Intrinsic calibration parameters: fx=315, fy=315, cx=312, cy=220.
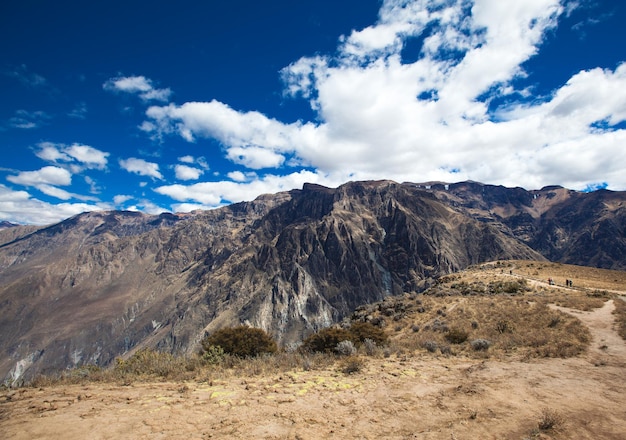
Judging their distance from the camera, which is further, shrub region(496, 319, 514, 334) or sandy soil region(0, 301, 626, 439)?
shrub region(496, 319, 514, 334)

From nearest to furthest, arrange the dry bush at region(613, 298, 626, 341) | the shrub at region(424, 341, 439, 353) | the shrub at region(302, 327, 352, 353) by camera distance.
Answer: the shrub at region(424, 341, 439, 353) < the shrub at region(302, 327, 352, 353) < the dry bush at region(613, 298, 626, 341)

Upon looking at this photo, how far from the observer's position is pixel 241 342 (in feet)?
60.7

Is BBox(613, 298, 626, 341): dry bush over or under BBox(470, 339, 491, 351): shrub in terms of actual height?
over

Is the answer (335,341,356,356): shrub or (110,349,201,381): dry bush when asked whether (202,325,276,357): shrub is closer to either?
(110,349,201,381): dry bush

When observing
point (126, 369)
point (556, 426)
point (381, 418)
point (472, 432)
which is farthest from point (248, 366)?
point (556, 426)

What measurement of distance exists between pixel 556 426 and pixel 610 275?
2460 inches

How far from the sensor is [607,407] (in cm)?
824

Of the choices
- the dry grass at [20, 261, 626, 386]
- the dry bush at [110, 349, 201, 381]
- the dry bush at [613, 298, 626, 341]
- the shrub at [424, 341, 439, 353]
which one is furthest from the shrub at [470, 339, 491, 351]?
the dry bush at [110, 349, 201, 381]

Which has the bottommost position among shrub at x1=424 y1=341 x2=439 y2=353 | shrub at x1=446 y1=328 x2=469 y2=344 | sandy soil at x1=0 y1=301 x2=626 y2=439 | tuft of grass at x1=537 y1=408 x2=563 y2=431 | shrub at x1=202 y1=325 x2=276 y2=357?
shrub at x1=202 y1=325 x2=276 y2=357

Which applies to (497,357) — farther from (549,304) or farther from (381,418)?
(549,304)

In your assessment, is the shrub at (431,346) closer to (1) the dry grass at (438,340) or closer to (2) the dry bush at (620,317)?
(1) the dry grass at (438,340)

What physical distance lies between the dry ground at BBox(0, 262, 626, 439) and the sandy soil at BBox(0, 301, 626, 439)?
3 centimetres

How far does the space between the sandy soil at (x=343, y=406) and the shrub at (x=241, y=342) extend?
292 inches

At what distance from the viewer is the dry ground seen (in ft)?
23.0
